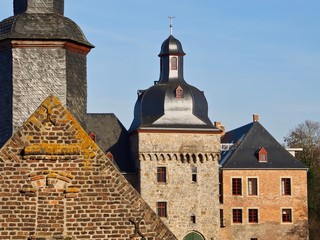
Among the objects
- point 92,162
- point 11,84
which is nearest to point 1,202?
point 92,162

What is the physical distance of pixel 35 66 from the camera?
37.3 feet

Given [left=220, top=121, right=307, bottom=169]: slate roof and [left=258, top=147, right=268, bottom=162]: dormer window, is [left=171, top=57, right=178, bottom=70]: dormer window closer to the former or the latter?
[left=220, top=121, right=307, bottom=169]: slate roof

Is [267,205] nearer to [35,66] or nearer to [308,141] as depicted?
[308,141]

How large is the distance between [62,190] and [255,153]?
146 feet

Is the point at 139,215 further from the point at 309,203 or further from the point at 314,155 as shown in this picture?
the point at 314,155

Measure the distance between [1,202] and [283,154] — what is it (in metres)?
45.3

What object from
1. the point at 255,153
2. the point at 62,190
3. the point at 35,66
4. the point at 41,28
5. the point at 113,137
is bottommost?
the point at 62,190

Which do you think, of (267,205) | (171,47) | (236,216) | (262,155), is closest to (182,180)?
(236,216)

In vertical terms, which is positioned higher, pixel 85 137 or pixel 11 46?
pixel 11 46

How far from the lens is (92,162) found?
31.8 ft

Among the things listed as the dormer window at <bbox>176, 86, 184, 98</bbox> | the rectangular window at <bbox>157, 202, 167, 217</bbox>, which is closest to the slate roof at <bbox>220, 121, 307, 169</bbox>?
the dormer window at <bbox>176, 86, 184, 98</bbox>

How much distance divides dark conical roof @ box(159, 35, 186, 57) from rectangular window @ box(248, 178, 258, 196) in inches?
351

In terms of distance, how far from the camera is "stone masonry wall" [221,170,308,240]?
52000 mm

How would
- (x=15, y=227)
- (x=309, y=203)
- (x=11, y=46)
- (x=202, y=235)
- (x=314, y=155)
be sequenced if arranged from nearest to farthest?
(x=15, y=227) < (x=11, y=46) < (x=202, y=235) < (x=309, y=203) < (x=314, y=155)
